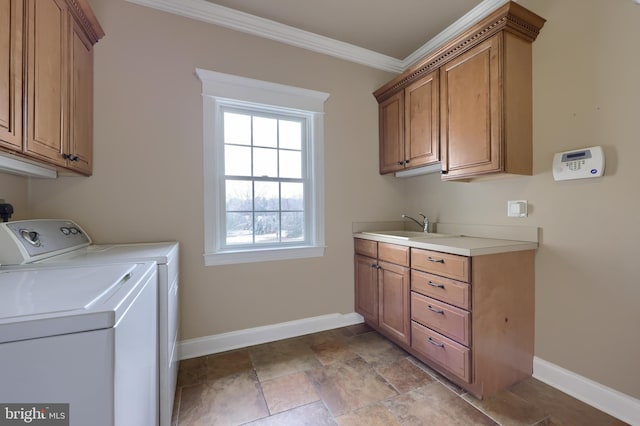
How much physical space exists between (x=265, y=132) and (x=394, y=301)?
1.93 meters

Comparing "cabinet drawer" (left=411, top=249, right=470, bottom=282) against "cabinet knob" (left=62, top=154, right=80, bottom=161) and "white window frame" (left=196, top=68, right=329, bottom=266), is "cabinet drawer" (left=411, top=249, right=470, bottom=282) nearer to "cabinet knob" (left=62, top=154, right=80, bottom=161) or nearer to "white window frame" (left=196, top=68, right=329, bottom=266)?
"white window frame" (left=196, top=68, right=329, bottom=266)

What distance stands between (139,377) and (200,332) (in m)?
1.39

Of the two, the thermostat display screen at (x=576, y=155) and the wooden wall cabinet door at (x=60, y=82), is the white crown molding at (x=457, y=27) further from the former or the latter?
the wooden wall cabinet door at (x=60, y=82)

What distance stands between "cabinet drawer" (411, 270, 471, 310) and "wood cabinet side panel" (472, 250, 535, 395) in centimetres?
6

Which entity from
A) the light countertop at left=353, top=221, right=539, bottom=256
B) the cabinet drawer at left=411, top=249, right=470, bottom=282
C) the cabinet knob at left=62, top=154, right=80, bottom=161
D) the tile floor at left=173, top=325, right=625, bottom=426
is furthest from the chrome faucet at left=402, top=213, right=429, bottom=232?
the cabinet knob at left=62, top=154, right=80, bottom=161

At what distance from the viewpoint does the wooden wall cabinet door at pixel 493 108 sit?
1774 mm

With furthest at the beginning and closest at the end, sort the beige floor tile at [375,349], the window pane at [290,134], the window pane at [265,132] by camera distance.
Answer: the window pane at [290,134] → the window pane at [265,132] → the beige floor tile at [375,349]

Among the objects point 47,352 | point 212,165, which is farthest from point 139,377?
point 212,165

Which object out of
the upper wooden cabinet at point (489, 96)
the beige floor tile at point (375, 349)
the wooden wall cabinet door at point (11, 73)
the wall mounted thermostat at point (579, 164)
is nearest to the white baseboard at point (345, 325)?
the beige floor tile at point (375, 349)

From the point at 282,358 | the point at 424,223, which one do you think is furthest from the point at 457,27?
the point at 282,358

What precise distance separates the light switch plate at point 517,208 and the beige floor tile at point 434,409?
1.34 m

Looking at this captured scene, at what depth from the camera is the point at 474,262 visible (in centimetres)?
162

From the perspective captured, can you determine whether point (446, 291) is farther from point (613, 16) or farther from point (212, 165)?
point (212, 165)

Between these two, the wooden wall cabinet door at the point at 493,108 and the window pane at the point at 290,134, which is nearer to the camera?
the wooden wall cabinet door at the point at 493,108
